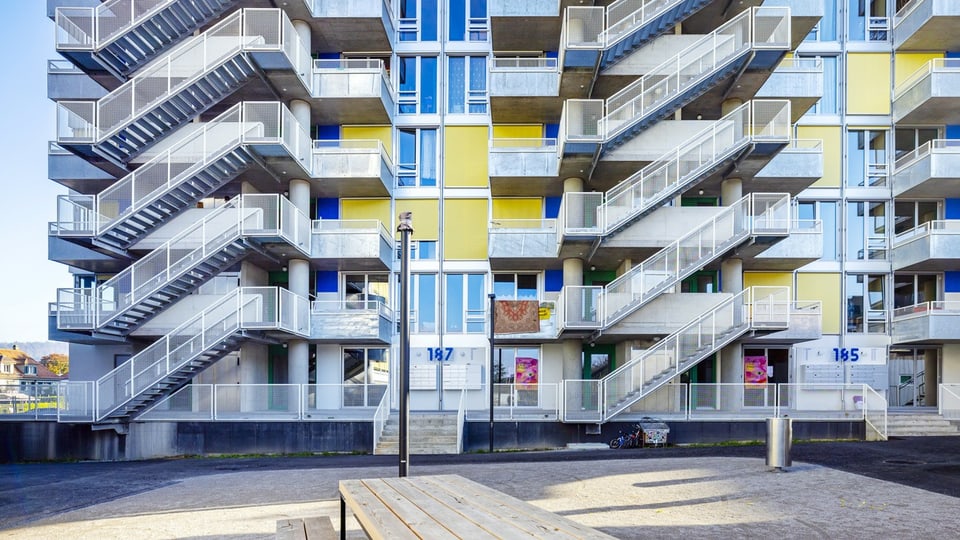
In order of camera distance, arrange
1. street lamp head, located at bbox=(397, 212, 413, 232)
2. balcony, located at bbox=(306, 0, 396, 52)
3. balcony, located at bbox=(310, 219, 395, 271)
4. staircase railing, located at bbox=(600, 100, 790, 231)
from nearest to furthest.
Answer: street lamp head, located at bbox=(397, 212, 413, 232) < staircase railing, located at bbox=(600, 100, 790, 231) < balcony, located at bbox=(306, 0, 396, 52) < balcony, located at bbox=(310, 219, 395, 271)

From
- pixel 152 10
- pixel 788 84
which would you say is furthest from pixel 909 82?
pixel 152 10

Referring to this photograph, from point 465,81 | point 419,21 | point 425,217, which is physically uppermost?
point 419,21

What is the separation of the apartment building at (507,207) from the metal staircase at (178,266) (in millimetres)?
102

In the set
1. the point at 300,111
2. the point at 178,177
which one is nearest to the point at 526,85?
the point at 300,111

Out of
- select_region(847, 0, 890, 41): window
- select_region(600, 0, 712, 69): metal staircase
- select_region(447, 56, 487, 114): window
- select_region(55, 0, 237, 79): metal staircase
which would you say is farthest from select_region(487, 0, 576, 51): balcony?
select_region(847, 0, 890, 41): window

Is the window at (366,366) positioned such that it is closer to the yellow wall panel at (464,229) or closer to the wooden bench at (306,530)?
the yellow wall panel at (464,229)

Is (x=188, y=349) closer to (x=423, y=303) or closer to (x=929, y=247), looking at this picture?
(x=423, y=303)

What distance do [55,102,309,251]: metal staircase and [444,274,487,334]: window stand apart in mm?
7698

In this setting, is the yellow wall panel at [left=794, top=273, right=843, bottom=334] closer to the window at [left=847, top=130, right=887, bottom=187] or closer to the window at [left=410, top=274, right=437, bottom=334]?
the window at [left=847, top=130, right=887, bottom=187]

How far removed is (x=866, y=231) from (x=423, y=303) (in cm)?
1691

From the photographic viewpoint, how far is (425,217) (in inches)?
1075

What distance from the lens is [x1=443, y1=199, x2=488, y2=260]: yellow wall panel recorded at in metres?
27.2

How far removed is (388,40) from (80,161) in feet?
40.3

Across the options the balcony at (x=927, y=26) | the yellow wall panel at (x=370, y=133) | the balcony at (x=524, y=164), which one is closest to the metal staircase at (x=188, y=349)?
the yellow wall panel at (x=370, y=133)
